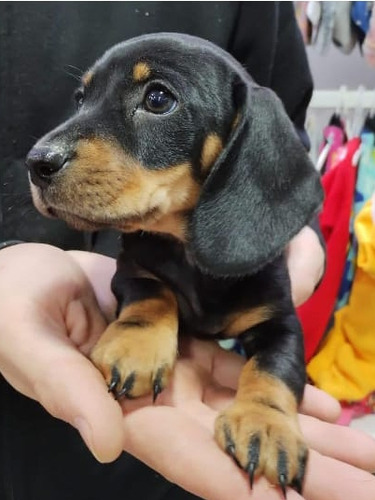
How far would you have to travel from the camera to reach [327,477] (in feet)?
2.43

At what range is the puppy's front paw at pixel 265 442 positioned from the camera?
0.75 metres

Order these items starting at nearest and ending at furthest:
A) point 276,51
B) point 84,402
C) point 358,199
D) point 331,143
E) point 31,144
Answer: point 84,402
point 31,144
point 276,51
point 358,199
point 331,143

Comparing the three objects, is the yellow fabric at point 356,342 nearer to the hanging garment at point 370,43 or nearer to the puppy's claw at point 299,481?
the hanging garment at point 370,43

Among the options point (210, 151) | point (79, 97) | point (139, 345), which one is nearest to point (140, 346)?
point (139, 345)

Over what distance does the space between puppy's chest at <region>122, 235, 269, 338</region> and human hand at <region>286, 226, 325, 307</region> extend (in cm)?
22

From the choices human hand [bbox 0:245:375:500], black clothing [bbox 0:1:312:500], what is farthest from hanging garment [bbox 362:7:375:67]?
human hand [bbox 0:245:375:500]

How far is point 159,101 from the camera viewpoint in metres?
0.95

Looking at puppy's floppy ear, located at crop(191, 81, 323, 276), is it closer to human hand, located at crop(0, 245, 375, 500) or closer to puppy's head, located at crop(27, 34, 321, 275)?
puppy's head, located at crop(27, 34, 321, 275)

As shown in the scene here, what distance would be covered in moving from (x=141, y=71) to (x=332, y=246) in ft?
3.38

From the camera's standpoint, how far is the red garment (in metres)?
1.77

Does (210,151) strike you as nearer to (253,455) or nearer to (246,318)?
(246,318)

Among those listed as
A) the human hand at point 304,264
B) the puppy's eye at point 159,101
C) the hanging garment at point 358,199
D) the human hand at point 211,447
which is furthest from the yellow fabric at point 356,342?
the puppy's eye at point 159,101

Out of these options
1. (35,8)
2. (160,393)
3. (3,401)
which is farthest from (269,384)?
(35,8)

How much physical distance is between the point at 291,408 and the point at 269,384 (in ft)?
0.15
